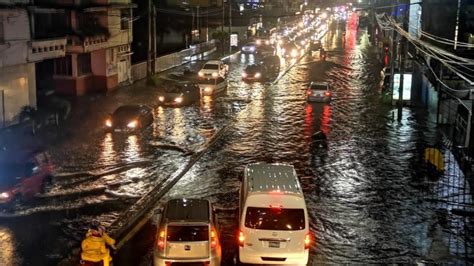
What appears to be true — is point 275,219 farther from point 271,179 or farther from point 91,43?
point 91,43

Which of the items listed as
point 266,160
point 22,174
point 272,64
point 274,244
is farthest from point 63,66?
point 274,244

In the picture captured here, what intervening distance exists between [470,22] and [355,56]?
29.4 meters

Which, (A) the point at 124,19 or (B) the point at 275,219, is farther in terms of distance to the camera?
(A) the point at 124,19

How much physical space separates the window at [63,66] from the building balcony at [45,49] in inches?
271

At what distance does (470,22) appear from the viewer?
47.2 meters

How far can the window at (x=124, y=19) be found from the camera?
1822 inches

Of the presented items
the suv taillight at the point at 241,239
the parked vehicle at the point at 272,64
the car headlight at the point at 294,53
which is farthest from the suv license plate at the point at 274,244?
the car headlight at the point at 294,53

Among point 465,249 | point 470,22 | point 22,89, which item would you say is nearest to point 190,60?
point 470,22

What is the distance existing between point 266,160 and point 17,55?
13.5m

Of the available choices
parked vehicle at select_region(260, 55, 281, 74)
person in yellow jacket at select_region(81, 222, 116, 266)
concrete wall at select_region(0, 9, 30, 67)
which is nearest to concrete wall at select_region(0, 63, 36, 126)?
concrete wall at select_region(0, 9, 30, 67)

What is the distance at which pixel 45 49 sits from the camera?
32.0 m

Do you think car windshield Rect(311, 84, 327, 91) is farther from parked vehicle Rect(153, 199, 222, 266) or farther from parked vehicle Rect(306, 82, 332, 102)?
parked vehicle Rect(153, 199, 222, 266)

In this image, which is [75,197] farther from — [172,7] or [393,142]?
[172,7]

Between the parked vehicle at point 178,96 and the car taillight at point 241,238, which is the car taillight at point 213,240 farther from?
the parked vehicle at point 178,96
